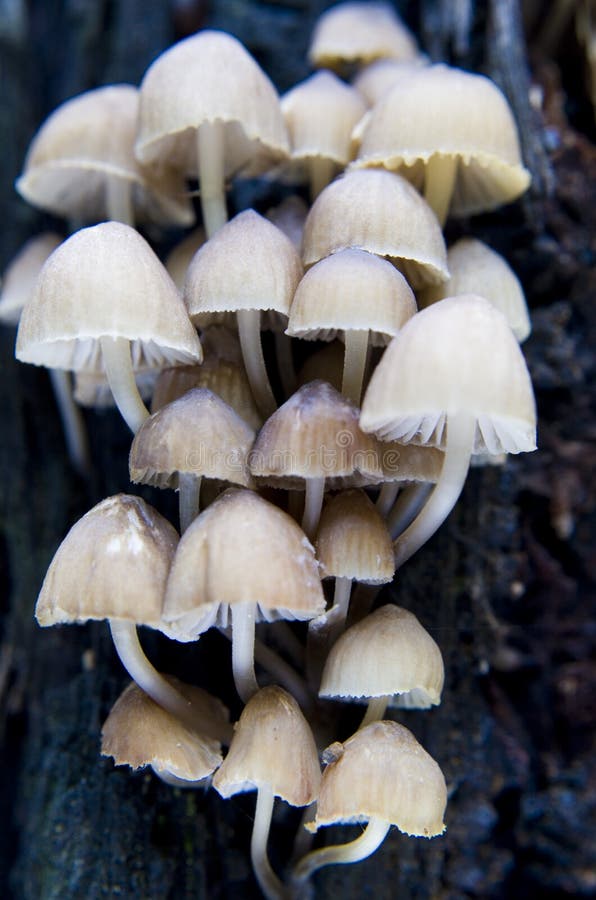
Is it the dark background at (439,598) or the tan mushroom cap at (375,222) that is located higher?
the tan mushroom cap at (375,222)

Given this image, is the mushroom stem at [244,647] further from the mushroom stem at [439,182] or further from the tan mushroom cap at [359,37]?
the tan mushroom cap at [359,37]

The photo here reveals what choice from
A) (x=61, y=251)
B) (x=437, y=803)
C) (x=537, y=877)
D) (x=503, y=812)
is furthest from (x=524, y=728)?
(x=61, y=251)

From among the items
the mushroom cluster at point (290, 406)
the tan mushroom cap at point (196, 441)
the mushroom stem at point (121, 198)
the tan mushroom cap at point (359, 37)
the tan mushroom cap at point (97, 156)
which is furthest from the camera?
the tan mushroom cap at point (359, 37)

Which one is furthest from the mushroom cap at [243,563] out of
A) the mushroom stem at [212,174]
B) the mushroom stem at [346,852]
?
the mushroom stem at [212,174]

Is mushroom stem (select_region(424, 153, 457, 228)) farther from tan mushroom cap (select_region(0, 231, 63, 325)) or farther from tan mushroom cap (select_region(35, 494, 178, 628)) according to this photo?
tan mushroom cap (select_region(0, 231, 63, 325))

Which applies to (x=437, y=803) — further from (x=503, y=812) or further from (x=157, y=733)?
(x=503, y=812)

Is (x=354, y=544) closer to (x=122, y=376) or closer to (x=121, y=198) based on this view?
(x=122, y=376)
